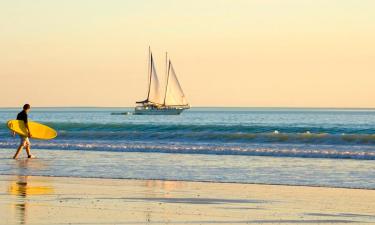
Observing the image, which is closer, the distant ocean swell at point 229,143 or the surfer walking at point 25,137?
the surfer walking at point 25,137

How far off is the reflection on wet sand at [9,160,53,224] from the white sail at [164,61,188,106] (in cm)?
10283

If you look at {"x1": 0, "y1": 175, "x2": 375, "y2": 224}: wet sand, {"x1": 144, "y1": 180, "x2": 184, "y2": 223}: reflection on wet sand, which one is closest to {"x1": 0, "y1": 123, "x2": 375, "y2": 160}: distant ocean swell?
{"x1": 144, "y1": 180, "x2": 184, "y2": 223}: reflection on wet sand

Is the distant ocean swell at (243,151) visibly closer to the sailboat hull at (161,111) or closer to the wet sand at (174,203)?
the wet sand at (174,203)

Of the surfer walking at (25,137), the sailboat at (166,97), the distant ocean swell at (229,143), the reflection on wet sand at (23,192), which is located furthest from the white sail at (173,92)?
the reflection on wet sand at (23,192)

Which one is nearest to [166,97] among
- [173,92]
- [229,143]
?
[173,92]

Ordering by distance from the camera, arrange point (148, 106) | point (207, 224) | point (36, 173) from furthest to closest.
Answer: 1. point (148, 106)
2. point (36, 173)
3. point (207, 224)

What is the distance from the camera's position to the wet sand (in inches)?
532

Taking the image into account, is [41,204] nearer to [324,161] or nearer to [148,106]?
[324,161]

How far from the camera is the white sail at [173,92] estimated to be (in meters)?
124

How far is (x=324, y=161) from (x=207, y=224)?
15.2 metres

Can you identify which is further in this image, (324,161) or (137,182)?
(324,161)

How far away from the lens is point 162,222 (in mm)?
13117

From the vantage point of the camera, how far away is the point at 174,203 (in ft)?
50.7

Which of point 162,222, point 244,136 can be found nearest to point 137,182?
point 162,222
